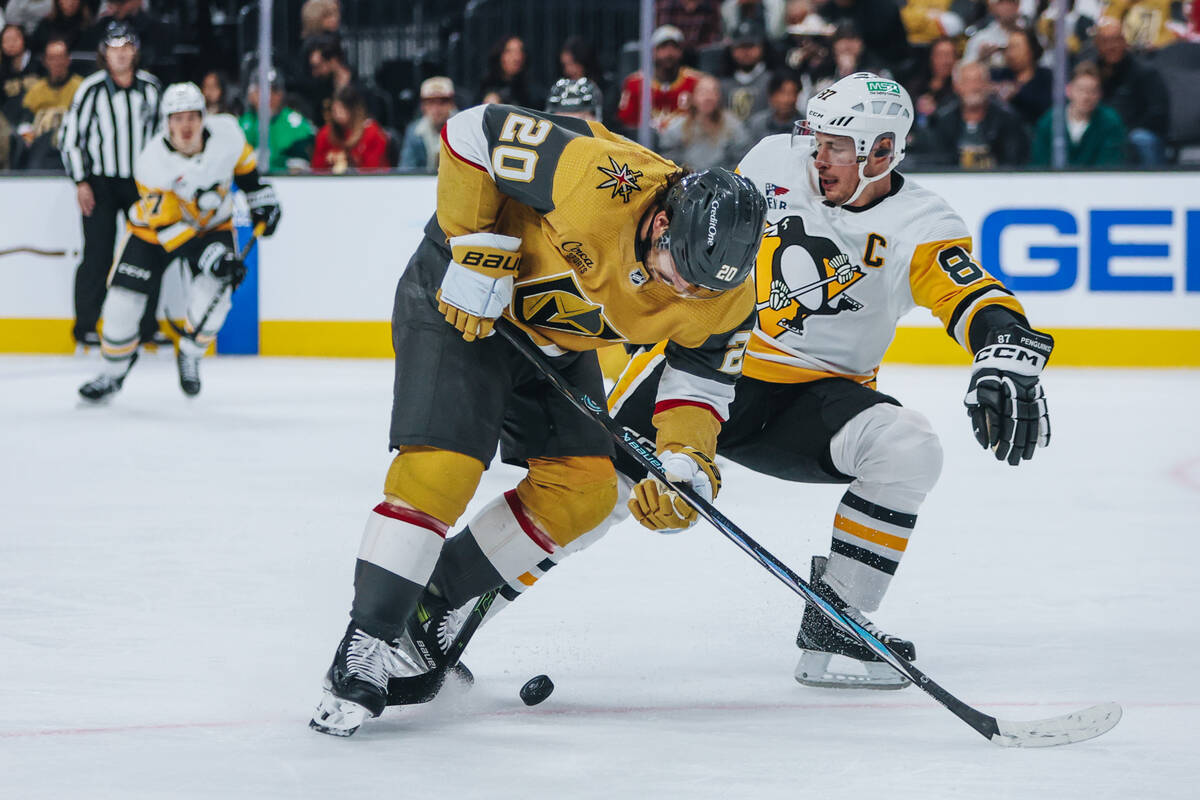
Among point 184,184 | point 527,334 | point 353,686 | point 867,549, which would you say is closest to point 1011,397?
point 867,549

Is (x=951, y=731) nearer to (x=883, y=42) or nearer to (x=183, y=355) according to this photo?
(x=183, y=355)

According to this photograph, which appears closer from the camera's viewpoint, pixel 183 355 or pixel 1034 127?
pixel 183 355

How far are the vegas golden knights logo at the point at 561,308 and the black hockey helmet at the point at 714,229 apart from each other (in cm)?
23

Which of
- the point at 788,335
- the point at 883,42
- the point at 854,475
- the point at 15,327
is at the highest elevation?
the point at 883,42

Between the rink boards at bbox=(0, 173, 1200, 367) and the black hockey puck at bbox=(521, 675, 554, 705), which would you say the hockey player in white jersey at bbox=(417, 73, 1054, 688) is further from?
the rink boards at bbox=(0, 173, 1200, 367)

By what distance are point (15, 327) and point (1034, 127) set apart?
523 centimetres

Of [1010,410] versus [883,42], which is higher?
[883,42]

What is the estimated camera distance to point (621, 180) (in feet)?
8.21

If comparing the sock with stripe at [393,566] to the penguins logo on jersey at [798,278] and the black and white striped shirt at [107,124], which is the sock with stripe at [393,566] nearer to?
the penguins logo on jersey at [798,278]

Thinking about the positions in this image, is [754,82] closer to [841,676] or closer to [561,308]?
[841,676]

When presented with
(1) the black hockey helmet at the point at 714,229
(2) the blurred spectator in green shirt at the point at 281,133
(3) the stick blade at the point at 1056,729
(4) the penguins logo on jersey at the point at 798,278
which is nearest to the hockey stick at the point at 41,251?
(2) the blurred spectator in green shirt at the point at 281,133

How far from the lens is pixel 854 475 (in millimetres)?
3029

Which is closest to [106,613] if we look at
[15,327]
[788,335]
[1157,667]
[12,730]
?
[12,730]

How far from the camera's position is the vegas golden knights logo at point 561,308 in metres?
2.57
